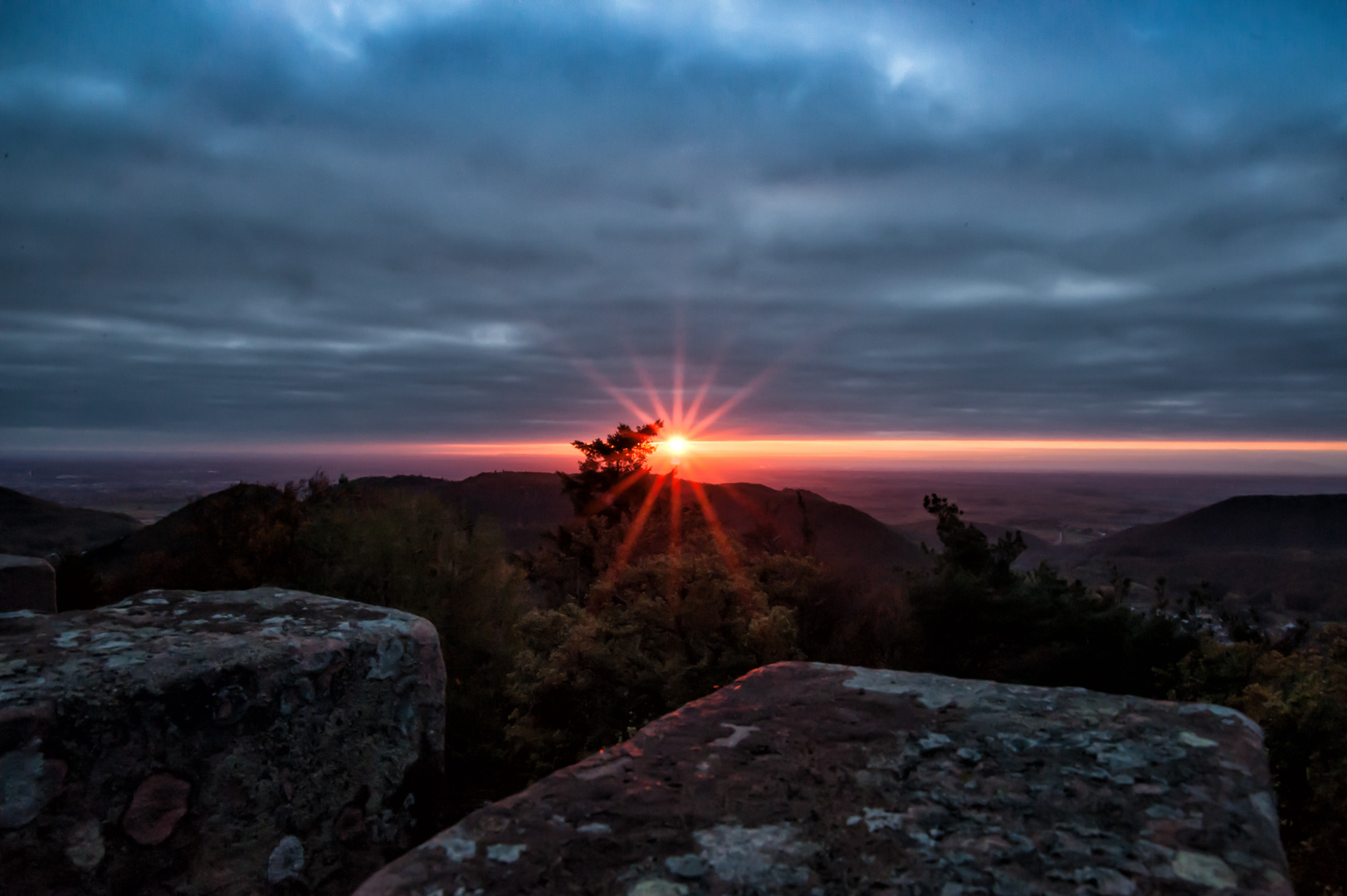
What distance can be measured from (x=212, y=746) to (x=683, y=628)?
4.51 metres

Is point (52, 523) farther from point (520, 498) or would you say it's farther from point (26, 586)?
point (520, 498)

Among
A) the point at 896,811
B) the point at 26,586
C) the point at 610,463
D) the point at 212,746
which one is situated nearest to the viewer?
the point at 896,811

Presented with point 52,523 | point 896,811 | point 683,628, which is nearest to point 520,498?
point 52,523

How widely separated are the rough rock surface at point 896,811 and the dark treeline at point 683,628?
3.86m

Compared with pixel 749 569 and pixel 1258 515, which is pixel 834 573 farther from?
pixel 1258 515

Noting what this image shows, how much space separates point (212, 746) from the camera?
13.0 ft

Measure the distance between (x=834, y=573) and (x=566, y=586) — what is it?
35.0 feet

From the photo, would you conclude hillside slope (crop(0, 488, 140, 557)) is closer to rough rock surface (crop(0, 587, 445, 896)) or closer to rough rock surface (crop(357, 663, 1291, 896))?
rough rock surface (crop(0, 587, 445, 896))

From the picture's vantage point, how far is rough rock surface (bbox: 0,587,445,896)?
3.55 meters

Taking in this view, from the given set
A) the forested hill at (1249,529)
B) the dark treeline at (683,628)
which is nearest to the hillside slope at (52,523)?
the dark treeline at (683,628)

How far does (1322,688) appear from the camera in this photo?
246 inches

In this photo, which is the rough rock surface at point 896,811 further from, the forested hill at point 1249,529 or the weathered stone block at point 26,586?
the forested hill at point 1249,529

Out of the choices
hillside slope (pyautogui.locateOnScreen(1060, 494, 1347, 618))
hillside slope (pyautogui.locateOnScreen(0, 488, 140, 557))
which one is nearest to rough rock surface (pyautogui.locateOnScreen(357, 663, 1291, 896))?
hillside slope (pyautogui.locateOnScreen(0, 488, 140, 557))

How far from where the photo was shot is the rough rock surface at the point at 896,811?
201cm
